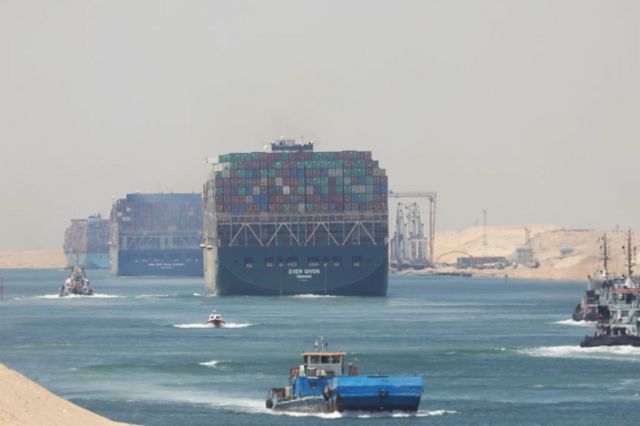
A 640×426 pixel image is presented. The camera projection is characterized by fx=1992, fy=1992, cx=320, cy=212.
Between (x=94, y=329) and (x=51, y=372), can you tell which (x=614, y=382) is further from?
(x=94, y=329)

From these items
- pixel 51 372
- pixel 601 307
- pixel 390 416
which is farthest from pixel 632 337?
pixel 390 416

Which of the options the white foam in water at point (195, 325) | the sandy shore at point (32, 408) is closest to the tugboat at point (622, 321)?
the white foam in water at point (195, 325)

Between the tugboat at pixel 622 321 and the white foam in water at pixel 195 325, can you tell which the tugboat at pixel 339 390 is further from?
the white foam in water at pixel 195 325

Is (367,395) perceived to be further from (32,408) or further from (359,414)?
(32,408)

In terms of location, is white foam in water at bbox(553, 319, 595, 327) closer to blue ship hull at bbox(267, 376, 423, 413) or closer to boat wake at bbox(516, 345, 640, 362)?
boat wake at bbox(516, 345, 640, 362)

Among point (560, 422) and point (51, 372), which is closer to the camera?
point (560, 422)

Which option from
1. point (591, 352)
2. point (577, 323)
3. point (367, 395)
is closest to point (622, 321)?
point (591, 352)

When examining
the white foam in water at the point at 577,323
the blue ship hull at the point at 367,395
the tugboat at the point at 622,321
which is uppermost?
the tugboat at the point at 622,321
